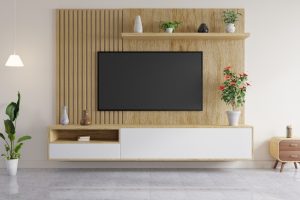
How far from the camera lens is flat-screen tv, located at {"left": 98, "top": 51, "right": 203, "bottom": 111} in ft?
18.0

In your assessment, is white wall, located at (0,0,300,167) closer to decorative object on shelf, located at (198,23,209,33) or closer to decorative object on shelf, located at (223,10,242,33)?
decorative object on shelf, located at (223,10,242,33)

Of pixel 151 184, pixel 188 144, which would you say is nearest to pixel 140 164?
pixel 188 144

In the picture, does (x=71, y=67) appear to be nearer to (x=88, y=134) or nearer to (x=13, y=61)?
(x=13, y=61)

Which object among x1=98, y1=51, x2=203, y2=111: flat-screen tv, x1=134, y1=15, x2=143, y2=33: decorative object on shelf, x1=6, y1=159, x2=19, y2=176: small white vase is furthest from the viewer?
x1=98, y1=51, x2=203, y2=111: flat-screen tv

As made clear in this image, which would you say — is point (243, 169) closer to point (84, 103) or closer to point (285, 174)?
point (285, 174)

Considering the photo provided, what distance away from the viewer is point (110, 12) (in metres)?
5.50

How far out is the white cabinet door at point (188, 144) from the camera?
5.15 m

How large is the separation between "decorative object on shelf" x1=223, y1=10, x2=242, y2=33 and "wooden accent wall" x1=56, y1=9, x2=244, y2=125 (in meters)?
0.08

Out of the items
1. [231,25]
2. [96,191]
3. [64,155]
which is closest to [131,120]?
[64,155]

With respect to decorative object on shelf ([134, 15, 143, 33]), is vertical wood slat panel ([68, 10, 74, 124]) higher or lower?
lower

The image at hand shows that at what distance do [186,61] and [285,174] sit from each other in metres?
2.01

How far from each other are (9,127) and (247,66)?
132 inches

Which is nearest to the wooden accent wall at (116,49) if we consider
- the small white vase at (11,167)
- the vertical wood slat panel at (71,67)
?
the vertical wood slat panel at (71,67)

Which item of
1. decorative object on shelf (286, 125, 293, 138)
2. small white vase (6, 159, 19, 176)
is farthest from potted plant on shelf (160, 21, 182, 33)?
small white vase (6, 159, 19, 176)
